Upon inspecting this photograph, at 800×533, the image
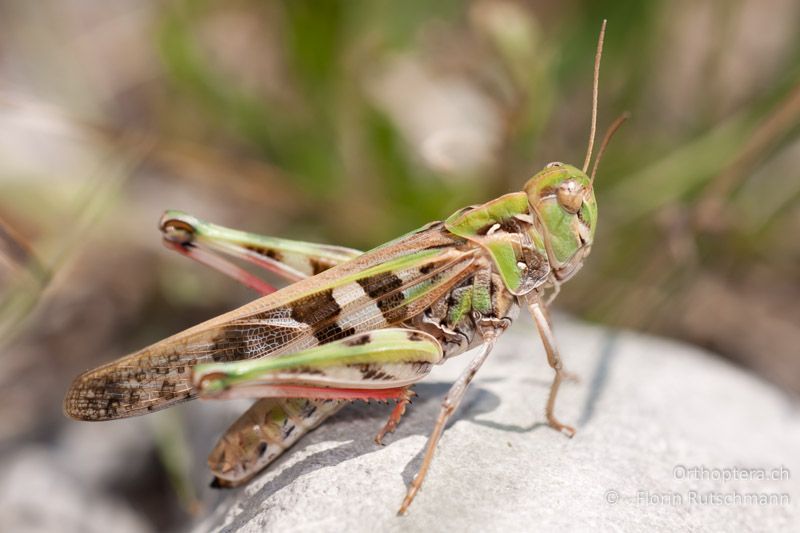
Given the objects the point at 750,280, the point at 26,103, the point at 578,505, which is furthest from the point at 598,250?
the point at 26,103

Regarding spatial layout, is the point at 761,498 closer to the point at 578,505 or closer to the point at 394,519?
the point at 578,505

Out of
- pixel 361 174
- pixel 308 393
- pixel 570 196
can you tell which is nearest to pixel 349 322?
A: pixel 308 393

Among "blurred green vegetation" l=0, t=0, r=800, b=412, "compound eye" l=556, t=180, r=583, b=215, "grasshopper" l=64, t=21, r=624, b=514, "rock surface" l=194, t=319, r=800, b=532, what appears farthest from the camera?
"blurred green vegetation" l=0, t=0, r=800, b=412

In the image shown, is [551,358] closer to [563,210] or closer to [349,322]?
[563,210]

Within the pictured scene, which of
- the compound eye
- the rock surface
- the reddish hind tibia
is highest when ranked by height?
the compound eye

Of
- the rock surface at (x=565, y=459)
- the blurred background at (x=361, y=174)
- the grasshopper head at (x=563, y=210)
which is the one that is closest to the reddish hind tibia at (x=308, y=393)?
the rock surface at (x=565, y=459)

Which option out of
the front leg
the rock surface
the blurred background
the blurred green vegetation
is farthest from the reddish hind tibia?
the blurred green vegetation

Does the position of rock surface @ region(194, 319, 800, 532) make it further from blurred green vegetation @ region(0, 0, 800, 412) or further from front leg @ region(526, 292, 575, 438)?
blurred green vegetation @ region(0, 0, 800, 412)
